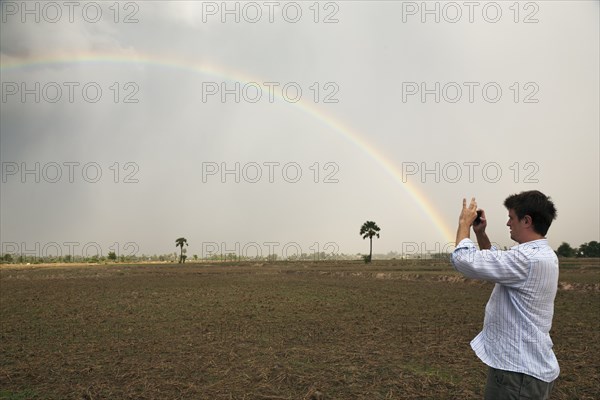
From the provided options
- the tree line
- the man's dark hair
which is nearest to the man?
the man's dark hair

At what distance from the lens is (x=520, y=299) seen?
9.51 feet

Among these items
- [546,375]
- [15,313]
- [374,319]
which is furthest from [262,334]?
[15,313]

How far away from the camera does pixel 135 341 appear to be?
41.0 feet

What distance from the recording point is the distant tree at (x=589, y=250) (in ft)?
409

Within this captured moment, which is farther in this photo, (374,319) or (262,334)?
(374,319)

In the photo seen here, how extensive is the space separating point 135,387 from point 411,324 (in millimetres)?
10273

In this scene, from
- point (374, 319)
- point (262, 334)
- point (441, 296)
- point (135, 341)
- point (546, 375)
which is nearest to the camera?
point (546, 375)

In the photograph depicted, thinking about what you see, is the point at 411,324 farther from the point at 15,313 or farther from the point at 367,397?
the point at 15,313

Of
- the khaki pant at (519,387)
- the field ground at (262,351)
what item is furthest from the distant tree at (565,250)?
the khaki pant at (519,387)

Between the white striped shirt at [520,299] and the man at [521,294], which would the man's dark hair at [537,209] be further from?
the white striped shirt at [520,299]

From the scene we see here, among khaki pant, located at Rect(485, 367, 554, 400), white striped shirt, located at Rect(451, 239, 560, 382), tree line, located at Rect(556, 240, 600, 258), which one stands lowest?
tree line, located at Rect(556, 240, 600, 258)

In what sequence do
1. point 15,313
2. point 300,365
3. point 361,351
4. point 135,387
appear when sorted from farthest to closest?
point 15,313
point 361,351
point 300,365
point 135,387

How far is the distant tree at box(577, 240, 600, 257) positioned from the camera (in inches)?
4904

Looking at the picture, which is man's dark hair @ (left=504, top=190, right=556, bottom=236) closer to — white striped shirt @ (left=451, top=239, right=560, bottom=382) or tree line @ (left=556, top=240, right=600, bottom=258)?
white striped shirt @ (left=451, top=239, right=560, bottom=382)
